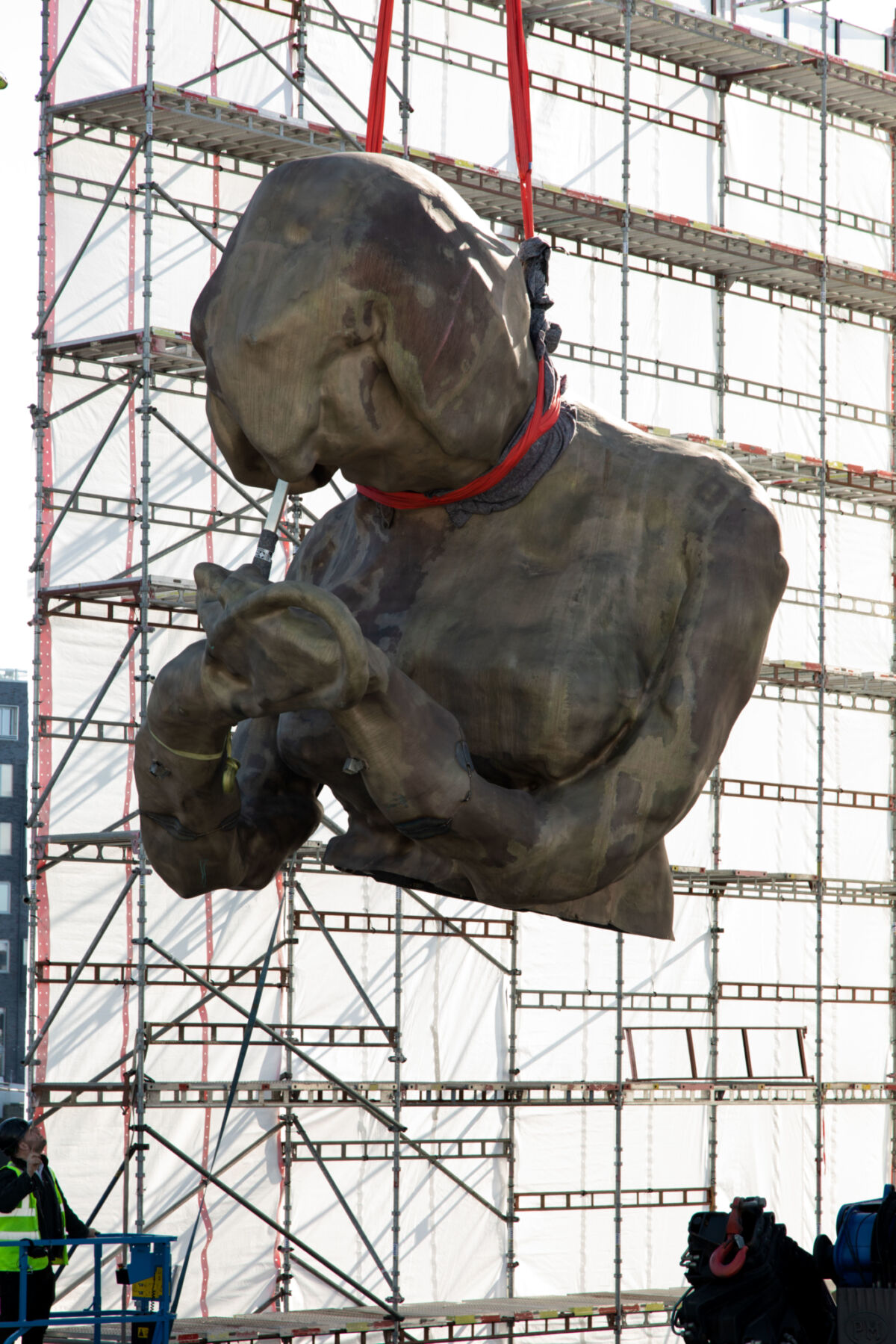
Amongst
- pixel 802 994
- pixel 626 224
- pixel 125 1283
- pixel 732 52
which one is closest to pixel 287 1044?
pixel 125 1283

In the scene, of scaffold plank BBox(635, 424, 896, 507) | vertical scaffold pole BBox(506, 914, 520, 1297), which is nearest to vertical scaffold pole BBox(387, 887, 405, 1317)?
vertical scaffold pole BBox(506, 914, 520, 1297)

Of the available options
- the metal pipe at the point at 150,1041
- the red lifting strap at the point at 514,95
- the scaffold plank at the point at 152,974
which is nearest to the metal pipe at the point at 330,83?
the metal pipe at the point at 150,1041

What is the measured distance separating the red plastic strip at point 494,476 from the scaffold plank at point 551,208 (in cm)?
899

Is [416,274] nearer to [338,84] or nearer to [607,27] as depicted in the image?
[338,84]

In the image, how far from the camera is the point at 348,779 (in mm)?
1794

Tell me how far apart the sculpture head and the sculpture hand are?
10cm

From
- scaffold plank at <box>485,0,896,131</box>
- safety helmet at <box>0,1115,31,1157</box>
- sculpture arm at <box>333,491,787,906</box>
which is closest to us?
sculpture arm at <box>333,491,787,906</box>

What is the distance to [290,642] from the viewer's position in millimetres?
1435

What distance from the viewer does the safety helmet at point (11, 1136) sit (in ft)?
23.8

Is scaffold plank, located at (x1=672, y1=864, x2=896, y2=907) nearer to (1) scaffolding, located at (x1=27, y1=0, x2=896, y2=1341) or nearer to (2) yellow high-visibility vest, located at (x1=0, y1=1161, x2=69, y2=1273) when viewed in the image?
(1) scaffolding, located at (x1=27, y1=0, x2=896, y2=1341)

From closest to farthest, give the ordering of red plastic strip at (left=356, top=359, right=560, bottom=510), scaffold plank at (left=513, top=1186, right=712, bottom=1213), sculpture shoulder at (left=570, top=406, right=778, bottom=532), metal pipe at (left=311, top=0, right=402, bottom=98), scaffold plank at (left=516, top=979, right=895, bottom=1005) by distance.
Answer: red plastic strip at (left=356, top=359, right=560, bottom=510), sculpture shoulder at (left=570, top=406, right=778, bottom=532), metal pipe at (left=311, top=0, right=402, bottom=98), scaffold plank at (left=513, top=1186, right=712, bottom=1213), scaffold plank at (left=516, top=979, right=895, bottom=1005)

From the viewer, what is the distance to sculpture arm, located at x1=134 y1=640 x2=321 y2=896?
62.5 inches

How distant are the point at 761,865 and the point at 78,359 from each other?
5.68 m

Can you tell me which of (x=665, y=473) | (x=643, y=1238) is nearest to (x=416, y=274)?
(x=665, y=473)
